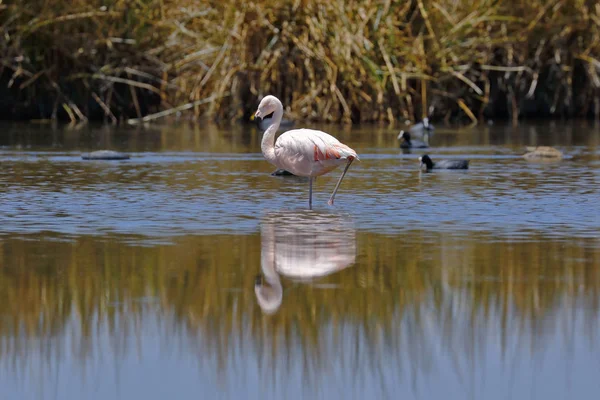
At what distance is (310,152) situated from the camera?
10.8 m

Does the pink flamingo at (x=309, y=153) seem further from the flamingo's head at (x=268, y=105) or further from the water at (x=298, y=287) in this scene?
the flamingo's head at (x=268, y=105)

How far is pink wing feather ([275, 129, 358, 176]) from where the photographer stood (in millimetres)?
10781

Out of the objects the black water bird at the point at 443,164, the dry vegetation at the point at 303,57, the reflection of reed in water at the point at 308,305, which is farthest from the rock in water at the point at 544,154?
the dry vegetation at the point at 303,57

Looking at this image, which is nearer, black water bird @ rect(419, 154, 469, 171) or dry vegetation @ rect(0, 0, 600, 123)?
black water bird @ rect(419, 154, 469, 171)

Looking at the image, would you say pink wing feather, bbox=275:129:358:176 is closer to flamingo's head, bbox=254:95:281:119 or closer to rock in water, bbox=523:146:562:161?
flamingo's head, bbox=254:95:281:119

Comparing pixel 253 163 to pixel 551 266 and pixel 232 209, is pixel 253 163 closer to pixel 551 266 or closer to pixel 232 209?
pixel 232 209

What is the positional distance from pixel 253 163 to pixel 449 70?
10225mm

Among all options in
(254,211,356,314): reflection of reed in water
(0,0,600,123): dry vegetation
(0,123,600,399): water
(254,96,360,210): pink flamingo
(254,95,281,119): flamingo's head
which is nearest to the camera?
(0,123,600,399): water

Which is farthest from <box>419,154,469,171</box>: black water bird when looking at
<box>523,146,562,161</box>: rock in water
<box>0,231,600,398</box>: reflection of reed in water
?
<box>0,231,600,398</box>: reflection of reed in water

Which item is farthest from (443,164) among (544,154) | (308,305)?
(308,305)

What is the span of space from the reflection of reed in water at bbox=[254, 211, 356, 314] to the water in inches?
1.0

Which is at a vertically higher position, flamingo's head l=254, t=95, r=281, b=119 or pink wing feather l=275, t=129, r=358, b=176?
flamingo's head l=254, t=95, r=281, b=119

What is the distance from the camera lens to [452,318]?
20.1ft

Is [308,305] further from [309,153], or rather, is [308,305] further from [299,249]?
[309,153]
